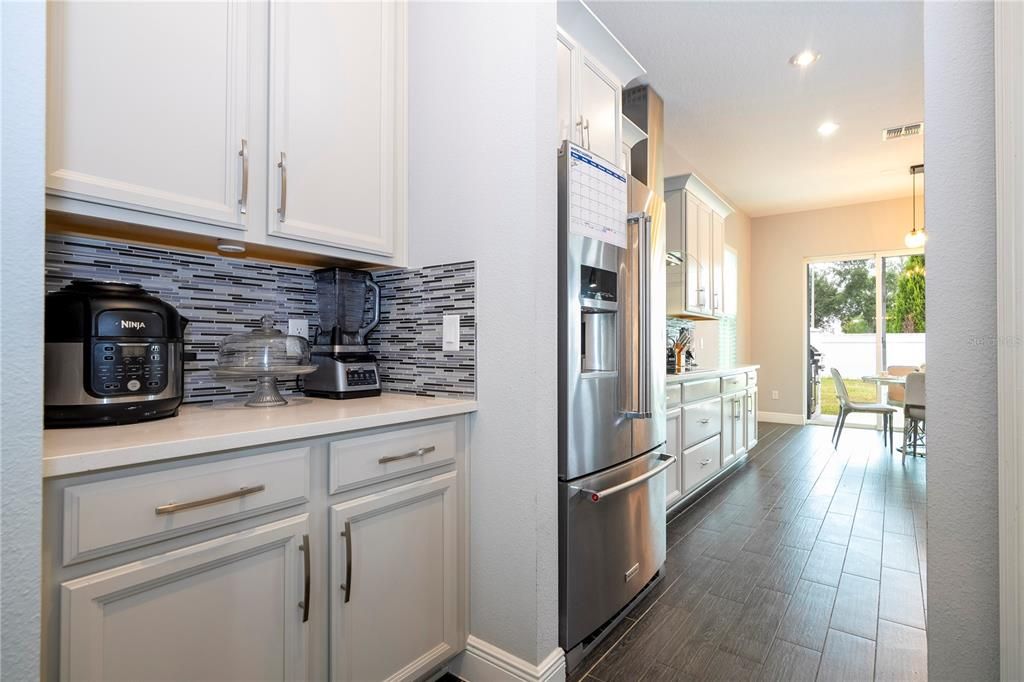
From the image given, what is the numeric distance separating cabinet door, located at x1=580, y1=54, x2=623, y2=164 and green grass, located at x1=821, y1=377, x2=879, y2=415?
576 cm

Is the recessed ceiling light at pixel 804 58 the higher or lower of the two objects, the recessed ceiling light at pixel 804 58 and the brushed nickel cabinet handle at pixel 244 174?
the higher

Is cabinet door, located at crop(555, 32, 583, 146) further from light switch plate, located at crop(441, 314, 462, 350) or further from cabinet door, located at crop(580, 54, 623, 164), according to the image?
light switch plate, located at crop(441, 314, 462, 350)

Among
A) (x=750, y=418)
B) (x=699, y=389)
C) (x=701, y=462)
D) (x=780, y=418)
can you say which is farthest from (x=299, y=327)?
(x=780, y=418)

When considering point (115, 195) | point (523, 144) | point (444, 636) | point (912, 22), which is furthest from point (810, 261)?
point (115, 195)

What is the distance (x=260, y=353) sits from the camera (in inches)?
61.6

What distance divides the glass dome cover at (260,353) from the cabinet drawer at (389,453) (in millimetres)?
404

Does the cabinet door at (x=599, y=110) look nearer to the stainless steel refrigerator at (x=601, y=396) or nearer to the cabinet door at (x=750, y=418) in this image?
the stainless steel refrigerator at (x=601, y=396)

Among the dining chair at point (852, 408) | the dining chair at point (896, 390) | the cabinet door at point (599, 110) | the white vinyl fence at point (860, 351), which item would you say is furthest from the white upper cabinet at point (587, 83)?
the white vinyl fence at point (860, 351)

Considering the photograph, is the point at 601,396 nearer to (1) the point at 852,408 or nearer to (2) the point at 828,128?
(2) the point at 828,128

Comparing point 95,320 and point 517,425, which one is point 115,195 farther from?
point 517,425

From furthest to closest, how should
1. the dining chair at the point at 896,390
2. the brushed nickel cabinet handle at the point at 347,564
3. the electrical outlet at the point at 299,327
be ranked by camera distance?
the dining chair at the point at 896,390 < the electrical outlet at the point at 299,327 < the brushed nickel cabinet handle at the point at 347,564

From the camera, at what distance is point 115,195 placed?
1191mm

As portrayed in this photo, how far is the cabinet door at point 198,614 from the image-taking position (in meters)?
0.89

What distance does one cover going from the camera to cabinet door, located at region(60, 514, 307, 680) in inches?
35.0
